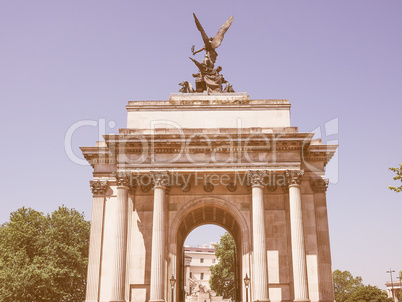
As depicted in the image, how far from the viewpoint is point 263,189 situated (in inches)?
1326

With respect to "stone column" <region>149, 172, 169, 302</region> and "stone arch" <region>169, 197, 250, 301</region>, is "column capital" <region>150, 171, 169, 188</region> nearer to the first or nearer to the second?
"stone column" <region>149, 172, 169, 302</region>

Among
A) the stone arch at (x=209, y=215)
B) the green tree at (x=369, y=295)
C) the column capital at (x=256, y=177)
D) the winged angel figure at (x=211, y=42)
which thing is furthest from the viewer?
the green tree at (x=369, y=295)

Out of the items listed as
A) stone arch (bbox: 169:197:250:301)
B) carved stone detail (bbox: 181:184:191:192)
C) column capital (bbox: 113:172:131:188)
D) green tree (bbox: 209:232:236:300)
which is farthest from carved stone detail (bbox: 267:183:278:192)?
green tree (bbox: 209:232:236:300)

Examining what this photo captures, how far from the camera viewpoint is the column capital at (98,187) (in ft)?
117

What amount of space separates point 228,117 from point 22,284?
29.3 m

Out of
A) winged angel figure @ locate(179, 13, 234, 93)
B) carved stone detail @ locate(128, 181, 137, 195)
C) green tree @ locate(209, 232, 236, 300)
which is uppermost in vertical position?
winged angel figure @ locate(179, 13, 234, 93)

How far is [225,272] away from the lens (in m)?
77.5

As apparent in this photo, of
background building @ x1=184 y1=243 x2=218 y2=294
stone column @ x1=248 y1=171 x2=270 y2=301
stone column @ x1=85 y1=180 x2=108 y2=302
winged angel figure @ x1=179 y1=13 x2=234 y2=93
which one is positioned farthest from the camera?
background building @ x1=184 y1=243 x2=218 y2=294

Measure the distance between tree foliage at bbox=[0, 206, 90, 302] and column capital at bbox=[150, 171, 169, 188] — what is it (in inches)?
906

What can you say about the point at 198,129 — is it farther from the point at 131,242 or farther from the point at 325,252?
the point at 325,252

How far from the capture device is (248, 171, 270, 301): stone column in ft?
100

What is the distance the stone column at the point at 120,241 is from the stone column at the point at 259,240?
9.37 m

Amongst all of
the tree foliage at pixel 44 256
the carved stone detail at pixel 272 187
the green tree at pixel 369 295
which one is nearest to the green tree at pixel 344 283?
the green tree at pixel 369 295

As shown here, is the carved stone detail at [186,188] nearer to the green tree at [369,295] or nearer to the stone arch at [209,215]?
the stone arch at [209,215]
